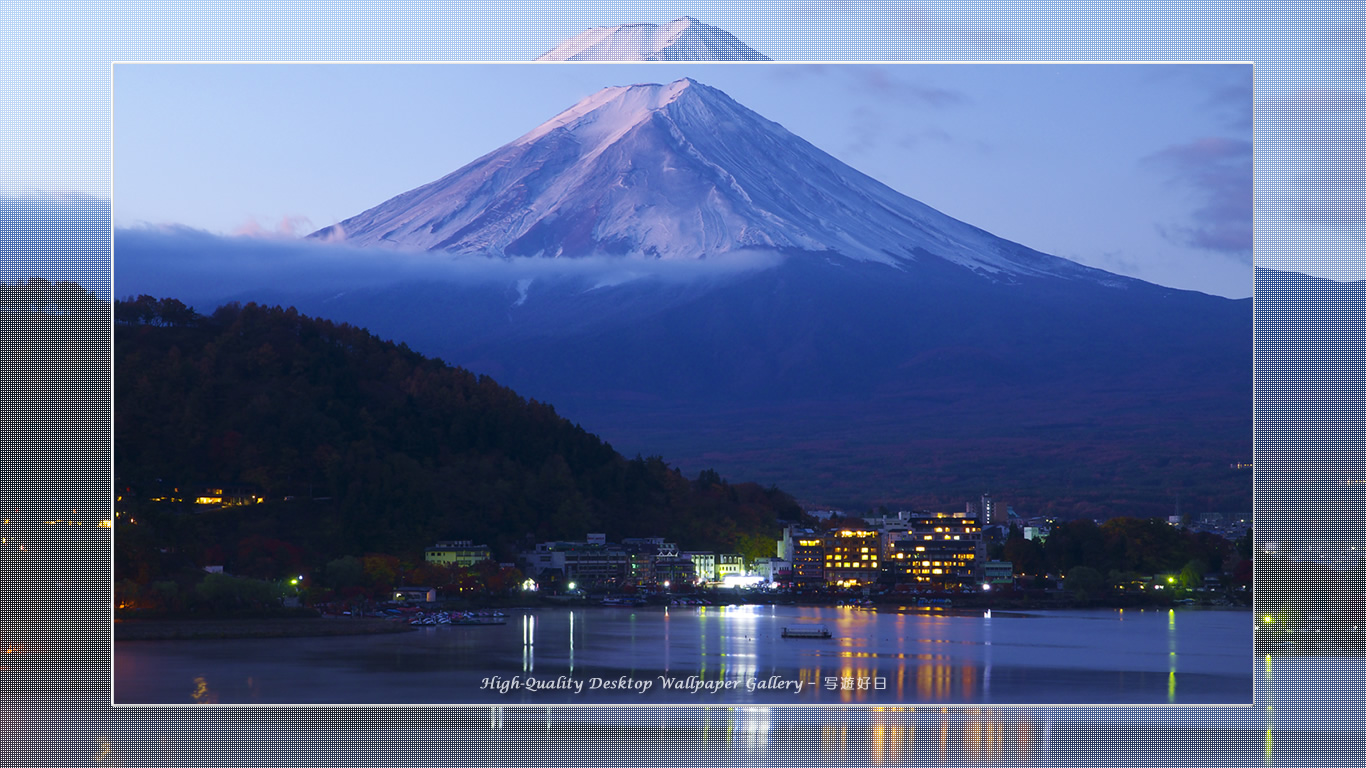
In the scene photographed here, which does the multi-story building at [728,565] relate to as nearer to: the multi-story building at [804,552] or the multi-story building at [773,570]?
the multi-story building at [773,570]

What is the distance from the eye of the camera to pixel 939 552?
86.0ft

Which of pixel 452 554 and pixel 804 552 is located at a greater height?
pixel 452 554

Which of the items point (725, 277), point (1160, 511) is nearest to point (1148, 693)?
point (1160, 511)

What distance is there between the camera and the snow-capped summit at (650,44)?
827cm

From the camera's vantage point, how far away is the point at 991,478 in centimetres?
2725

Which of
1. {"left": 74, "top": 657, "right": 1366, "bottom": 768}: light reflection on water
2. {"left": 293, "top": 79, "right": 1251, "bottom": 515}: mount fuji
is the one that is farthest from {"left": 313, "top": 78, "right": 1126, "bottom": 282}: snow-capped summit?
{"left": 74, "top": 657, "right": 1366, "bottom": 768}: light reflection on water

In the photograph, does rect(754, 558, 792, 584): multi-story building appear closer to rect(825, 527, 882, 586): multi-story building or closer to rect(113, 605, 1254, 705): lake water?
rect(825, 527, 882, 586): multi-story building

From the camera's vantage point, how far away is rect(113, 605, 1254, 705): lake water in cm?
1102

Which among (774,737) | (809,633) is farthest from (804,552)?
(774,737)

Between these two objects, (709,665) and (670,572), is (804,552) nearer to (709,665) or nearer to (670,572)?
(670,572)

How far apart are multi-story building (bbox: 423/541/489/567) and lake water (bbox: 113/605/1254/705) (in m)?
1.60

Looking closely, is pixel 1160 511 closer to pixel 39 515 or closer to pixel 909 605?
pixel 909 605

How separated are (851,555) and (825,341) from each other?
4323 millimetres

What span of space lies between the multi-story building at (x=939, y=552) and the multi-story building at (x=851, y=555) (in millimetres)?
412
